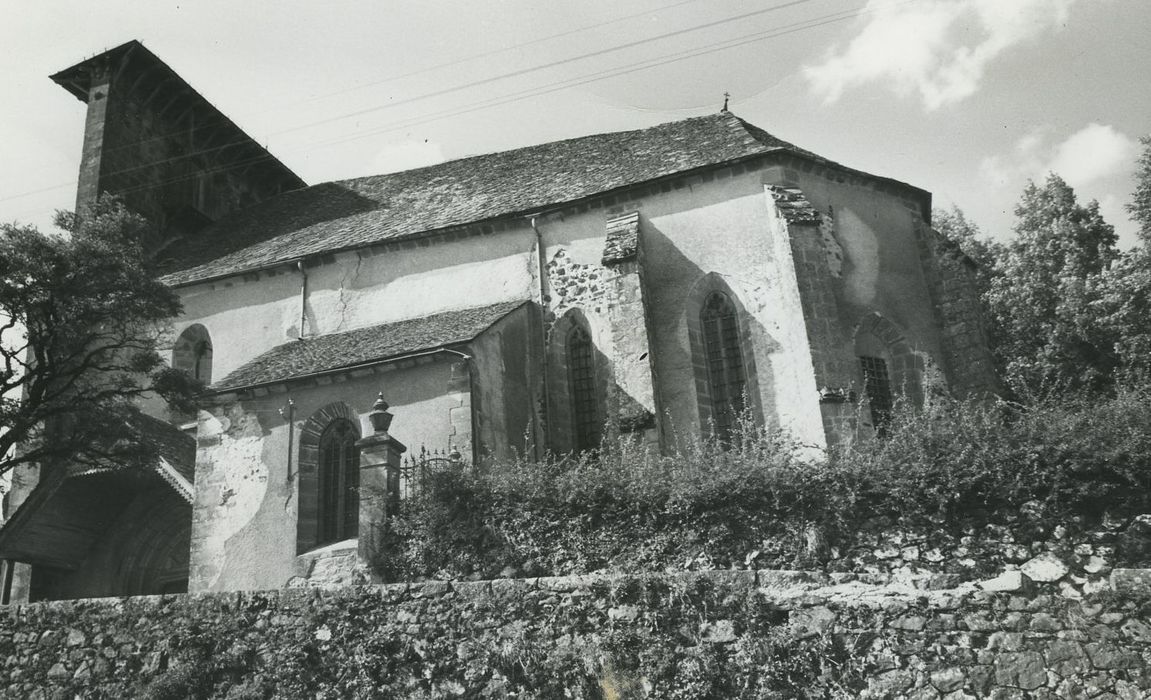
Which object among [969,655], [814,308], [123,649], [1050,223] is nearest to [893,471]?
[969,655]

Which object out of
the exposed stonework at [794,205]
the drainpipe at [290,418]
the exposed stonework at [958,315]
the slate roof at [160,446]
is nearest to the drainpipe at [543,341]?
the drainpipe at [290,418]

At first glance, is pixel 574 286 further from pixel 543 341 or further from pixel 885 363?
pixel 885 363

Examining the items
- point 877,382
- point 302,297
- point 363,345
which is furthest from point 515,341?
point 877,382

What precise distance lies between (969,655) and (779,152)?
42.0ft

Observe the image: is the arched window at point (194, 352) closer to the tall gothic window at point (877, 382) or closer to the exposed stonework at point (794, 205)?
the exposed stonework at point (794, 205)

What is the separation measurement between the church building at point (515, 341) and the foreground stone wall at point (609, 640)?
3.03 meters

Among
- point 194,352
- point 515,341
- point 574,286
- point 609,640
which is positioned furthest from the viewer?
point 194,352

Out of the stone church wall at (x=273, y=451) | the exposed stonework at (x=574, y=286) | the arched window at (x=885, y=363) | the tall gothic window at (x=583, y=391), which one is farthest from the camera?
the exposed stonework at (x=574, y=286)

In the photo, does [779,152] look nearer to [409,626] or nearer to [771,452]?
[771,452]

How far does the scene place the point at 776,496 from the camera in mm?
10820

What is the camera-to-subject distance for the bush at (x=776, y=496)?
9.97 m

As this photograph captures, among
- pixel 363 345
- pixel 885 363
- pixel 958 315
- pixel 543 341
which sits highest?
pixel 543 341

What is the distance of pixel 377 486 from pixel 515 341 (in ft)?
20.2

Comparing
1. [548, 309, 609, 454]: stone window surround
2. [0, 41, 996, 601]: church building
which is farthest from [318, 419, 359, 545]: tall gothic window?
[548, 309, 609, 454]: stone window surround
